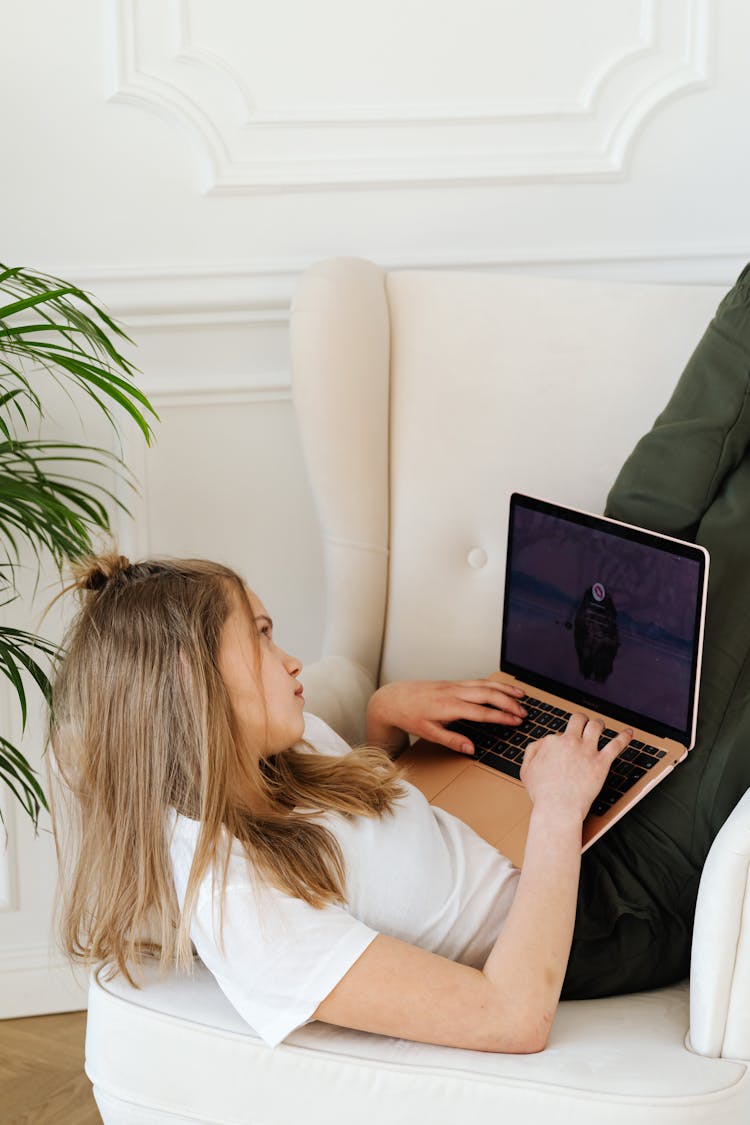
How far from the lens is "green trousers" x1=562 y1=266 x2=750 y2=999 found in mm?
1194

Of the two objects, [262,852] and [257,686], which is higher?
[257,686]

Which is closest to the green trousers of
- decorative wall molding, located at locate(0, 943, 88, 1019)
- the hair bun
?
the hair bun

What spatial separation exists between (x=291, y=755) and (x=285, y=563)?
662 millimetres

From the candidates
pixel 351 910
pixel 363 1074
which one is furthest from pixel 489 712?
pixel 363 1074

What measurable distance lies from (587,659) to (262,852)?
477mm

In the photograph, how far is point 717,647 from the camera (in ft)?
4.24

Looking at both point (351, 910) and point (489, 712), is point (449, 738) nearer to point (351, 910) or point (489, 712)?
point (489, 712)

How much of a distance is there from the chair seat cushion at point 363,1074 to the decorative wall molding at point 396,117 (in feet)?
3.54

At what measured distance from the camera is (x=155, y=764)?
1.01 m

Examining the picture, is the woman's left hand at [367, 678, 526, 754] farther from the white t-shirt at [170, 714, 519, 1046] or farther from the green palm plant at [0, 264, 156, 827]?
the green palm plant at [0, 264, 156, 827]

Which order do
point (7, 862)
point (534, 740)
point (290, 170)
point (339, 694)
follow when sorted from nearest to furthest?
point (534, 740)
point (339, 694)
point (290, 170)
point (7, 862)

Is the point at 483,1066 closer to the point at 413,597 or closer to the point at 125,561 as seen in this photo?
the point at 125,561

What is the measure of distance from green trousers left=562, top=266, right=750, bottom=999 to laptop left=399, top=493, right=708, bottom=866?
5 cm

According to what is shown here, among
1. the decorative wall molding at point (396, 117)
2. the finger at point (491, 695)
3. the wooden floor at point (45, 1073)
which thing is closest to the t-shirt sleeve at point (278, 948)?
the finger at point (491, 695)
